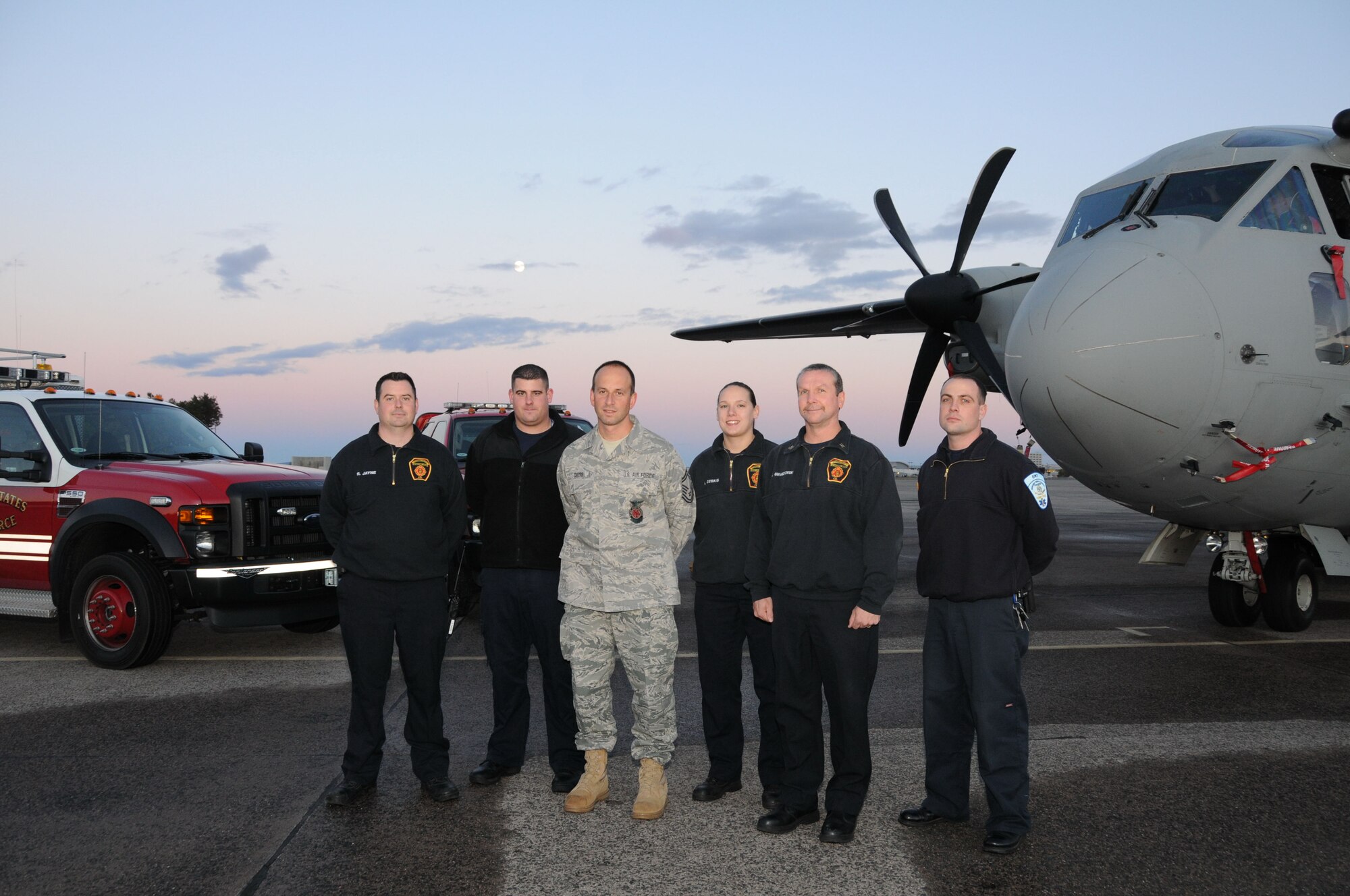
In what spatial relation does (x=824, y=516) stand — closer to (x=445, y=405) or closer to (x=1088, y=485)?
(x=1088, y=485)

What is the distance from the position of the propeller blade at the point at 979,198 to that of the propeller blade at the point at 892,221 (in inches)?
38.6

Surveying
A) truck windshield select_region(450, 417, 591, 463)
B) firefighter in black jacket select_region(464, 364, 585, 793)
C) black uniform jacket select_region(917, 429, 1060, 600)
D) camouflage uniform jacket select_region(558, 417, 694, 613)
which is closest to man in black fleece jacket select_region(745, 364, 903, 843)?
black uniform jacket select_region(917, 429, 1060, 600)

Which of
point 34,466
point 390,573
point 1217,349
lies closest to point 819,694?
point 390,573

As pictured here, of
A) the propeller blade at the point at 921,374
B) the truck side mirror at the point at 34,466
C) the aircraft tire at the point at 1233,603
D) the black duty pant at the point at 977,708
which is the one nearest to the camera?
the black duty pant at the point at 977,708

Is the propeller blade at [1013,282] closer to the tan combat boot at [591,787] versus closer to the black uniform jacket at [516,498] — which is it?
the black uniform jacket at [516,498]

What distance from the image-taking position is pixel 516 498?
16.0ft

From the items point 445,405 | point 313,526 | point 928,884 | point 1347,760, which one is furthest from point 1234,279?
point 445,405

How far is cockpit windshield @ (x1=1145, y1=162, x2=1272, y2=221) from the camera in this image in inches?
293

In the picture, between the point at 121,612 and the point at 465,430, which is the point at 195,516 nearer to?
the point at 121,612

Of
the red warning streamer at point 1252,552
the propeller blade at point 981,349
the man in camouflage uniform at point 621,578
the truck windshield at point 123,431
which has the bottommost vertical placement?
the red warning streamer at point 1252,552

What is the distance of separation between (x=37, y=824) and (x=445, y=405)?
7.95 meters

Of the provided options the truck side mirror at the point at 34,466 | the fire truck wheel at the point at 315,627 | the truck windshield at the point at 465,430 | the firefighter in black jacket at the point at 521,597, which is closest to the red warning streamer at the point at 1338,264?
the firefighter in black jacket at the point at 521,597

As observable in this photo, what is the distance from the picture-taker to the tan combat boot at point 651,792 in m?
4.28

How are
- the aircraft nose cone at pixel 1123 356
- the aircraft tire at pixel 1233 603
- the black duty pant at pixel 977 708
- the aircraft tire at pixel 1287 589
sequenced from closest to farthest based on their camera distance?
the black duty pant at pixel 977 708 < the aircraft nose cone at pixel 1123 356 < the aircraft tire at pixel 1287 589 < the aircraft tire at pixel 1233 603
